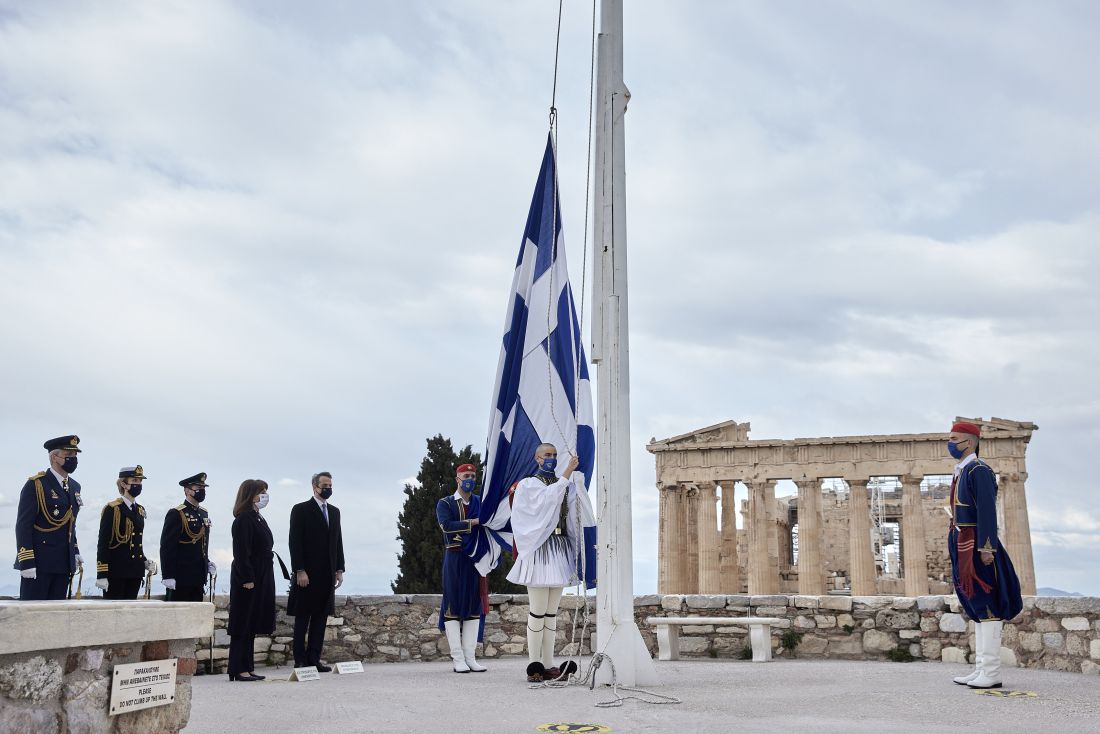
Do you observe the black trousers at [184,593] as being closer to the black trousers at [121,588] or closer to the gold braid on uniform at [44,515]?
the black trousers at [121,588]

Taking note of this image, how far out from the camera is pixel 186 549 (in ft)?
30.3

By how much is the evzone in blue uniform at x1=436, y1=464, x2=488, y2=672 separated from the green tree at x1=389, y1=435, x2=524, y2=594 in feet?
32.5

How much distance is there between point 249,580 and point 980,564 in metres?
6.67

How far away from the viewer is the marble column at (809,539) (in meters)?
38.1

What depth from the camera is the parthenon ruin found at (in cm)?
3656

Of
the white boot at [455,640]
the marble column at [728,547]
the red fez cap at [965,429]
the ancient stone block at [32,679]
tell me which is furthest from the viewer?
the marble column at [728,547]

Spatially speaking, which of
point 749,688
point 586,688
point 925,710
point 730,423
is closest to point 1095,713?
point 925,710

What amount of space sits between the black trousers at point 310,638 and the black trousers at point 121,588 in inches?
60.2

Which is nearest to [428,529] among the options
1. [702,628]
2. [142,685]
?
[702,628]

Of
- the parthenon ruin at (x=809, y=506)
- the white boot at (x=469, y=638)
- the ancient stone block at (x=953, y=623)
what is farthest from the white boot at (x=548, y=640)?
the parthenon ruin at (x=809, y=506)

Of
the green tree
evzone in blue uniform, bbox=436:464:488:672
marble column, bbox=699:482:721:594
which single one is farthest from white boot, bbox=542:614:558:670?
marble column, bbox=699:482:721:594

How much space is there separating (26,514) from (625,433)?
497 cm

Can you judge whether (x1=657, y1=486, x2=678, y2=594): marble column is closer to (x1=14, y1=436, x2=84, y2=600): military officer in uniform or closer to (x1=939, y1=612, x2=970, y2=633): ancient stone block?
(x1=939, y1=612, x2=970, y2=633): ancient stone block

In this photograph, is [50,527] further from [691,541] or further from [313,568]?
[691,541]
